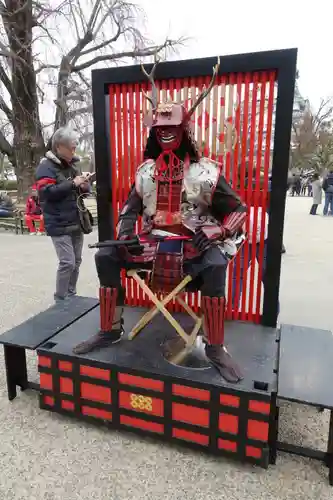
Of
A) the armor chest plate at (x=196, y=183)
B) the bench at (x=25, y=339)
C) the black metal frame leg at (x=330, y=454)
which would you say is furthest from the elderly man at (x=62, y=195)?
the black metal frame leg at (x=330, y=454)

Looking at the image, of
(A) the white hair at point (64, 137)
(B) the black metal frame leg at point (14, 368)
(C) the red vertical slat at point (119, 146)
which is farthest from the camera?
(A) the white hair at point (64, 137)

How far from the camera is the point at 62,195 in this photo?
3199 millimetres

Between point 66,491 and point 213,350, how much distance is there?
963 millimetres

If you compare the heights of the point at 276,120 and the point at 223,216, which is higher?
the point at 276,120

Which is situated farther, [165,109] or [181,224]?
[181,224]

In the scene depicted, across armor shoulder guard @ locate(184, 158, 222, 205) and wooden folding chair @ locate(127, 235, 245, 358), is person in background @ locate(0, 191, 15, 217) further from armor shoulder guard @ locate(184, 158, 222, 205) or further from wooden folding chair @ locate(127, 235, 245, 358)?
armor shoulder guard @ locate(184, 158, 222, 205)

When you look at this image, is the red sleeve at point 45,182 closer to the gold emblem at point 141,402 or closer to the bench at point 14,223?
the gold emblem at point 141,402

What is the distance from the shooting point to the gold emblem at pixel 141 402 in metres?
2.05

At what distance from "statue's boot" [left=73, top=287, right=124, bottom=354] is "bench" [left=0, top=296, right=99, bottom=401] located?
0.31m

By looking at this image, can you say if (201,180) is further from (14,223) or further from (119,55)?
(119,55)

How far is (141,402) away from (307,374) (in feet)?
2.86

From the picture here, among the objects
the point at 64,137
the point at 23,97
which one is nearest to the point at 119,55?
the point at 23,97

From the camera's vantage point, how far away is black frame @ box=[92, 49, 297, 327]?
2.32 meters

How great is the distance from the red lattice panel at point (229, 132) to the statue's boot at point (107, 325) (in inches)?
32.7
